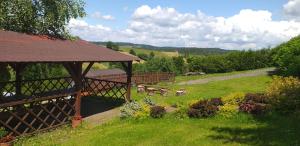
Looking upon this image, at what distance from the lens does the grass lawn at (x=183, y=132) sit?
1334 centimetres

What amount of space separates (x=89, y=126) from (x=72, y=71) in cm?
257

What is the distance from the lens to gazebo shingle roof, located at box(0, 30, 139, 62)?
576 inches

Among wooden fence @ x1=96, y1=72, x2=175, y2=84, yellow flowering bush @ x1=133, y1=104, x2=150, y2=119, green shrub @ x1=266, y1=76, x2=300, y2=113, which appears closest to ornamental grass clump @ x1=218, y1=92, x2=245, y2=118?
Result: green shrub @ x1=266, y1=76, x2=300, y2=113

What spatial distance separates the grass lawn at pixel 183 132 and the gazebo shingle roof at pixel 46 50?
304cm

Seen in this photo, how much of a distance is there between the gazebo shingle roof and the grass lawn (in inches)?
120

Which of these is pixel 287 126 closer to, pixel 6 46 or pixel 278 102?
pixel 278 102

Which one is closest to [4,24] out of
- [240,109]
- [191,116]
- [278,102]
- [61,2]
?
[61,2]

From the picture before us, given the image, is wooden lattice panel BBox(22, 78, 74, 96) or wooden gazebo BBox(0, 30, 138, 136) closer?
wooden gazebo BBox(0, 30, 138, 136)

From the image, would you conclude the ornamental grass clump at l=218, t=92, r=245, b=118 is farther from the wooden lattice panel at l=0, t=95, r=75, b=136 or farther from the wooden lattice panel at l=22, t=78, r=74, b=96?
the wooden lattice panel at l=22, t=78, r=74, b=96

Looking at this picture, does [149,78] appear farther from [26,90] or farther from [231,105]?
[231,105]

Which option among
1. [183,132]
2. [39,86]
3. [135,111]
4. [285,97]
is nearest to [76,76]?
[135,111]

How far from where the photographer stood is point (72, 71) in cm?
1777

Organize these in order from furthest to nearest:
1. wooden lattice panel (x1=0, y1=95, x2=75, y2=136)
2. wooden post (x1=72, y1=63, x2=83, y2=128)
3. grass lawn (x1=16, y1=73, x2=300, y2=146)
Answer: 1. wooden post (x1=72, y1=63, x2=83, y2=128)
2. wooden lattice panel (x1=0, y1=95, x2=75, y2=136)
3. grass lawn (x1=16, y1=73, x2=300, y2=146)

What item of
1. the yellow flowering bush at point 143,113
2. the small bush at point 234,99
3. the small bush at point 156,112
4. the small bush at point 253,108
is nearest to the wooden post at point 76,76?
the yellow flowering bush at point 143,113
